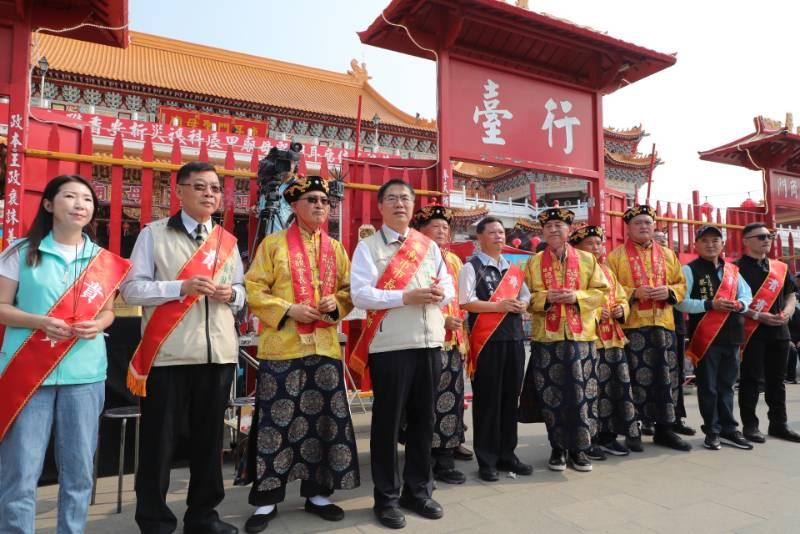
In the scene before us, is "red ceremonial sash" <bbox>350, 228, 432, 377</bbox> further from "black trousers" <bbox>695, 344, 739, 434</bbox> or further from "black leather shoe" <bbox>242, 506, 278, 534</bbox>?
"black trousers" <bbox>695, 344, 739, 434</bbox>

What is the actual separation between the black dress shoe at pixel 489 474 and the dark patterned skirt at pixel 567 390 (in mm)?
474

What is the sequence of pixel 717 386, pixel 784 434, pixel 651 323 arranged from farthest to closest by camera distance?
pixel 784 434 → pixel 717 386 → pixel 651 323

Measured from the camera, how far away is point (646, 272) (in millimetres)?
3787

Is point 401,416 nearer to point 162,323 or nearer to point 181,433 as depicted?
point 181,433

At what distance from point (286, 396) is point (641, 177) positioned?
27.7m

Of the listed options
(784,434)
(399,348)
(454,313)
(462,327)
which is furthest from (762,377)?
(399,348)

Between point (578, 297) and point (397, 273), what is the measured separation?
4.31 ft

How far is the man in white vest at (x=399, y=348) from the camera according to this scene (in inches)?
99.0

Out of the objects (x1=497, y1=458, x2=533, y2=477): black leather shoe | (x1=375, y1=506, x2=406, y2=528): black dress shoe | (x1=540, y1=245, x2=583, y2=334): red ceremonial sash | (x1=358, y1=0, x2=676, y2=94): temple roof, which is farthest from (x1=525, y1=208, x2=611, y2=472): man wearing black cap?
(x1=358, y1=0, x2=676, y2=94): temple roof

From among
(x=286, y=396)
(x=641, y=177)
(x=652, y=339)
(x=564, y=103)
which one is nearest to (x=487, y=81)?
(x=564, y=103)

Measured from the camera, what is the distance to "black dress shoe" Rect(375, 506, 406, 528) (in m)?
2.41

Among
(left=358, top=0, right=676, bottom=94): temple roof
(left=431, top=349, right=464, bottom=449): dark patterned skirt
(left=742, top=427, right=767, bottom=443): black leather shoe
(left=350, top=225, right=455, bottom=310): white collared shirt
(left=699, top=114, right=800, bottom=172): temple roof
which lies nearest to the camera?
(left=350, top=225, right=455, bottom=310): white collared shirt

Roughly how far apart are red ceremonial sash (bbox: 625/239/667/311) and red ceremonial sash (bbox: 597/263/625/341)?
22 centimetres

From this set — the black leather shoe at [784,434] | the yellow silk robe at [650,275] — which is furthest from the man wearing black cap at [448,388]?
the black leather shoe at [784,434]
